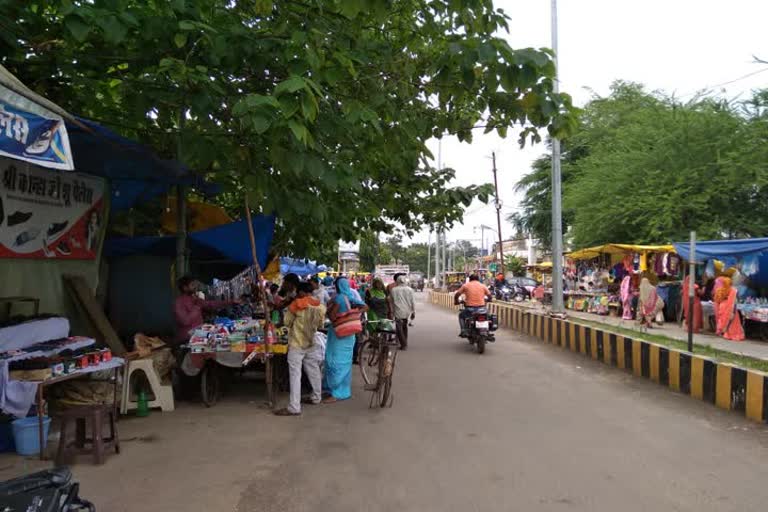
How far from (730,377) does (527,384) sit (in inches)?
109

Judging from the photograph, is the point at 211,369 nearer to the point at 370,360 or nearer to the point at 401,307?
the point at 370,360

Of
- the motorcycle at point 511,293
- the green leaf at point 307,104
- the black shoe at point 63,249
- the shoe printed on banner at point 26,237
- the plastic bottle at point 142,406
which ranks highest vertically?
the green leaf at point 307,104

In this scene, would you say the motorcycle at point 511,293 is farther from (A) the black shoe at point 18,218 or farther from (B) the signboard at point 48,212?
(A) the black shoe at point 18,218

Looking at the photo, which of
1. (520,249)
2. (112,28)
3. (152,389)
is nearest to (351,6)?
(112,28)

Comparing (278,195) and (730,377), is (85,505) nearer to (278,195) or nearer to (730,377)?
(278,195)

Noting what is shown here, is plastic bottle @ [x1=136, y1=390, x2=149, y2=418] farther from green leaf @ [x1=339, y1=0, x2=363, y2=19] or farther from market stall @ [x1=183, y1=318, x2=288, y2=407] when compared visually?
green leaf @ [x1=339, y1=0, x2=363, y2=19]

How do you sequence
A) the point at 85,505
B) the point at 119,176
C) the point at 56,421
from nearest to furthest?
the point at 85,505 < the point at 56,421 < the point at 119,176

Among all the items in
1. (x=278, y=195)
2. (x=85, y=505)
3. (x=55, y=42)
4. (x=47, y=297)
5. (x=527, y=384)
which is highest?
(x=55, y=42)

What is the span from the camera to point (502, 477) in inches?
185

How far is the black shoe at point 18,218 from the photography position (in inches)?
242

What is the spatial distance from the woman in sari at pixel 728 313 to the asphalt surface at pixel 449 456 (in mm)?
6690

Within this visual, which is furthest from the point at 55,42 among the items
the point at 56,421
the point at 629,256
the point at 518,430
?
the point at 629,256

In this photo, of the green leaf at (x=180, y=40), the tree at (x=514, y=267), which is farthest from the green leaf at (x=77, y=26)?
the tree at (x=514, y=267)

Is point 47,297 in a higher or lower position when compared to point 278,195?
lower
